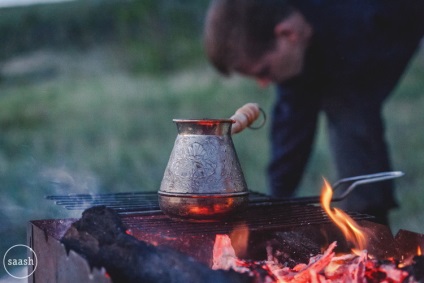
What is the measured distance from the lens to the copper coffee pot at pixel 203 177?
204 centimetres

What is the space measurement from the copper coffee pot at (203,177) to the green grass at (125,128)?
4.85 feet

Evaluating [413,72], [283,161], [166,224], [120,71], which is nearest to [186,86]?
[120,71]

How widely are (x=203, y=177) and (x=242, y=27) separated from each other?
224 centimetres

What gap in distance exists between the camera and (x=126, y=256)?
1728mm

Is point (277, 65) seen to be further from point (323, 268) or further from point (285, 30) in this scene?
point (323, 268)

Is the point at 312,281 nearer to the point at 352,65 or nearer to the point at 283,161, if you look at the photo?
the point at 352,65

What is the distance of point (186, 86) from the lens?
446 inches

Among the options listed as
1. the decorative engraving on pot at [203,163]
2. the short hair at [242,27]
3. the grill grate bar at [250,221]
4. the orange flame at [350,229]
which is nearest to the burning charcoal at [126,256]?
the grill grate bar at [250,221]

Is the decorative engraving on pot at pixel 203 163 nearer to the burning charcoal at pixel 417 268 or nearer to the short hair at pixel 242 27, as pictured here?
the burning charcoal at pixel 417 268

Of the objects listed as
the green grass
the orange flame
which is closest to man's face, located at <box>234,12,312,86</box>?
the green grass

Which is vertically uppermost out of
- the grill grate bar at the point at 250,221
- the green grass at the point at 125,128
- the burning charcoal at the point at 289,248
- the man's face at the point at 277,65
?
the green grass at the point at 125,128

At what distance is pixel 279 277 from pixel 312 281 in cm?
10

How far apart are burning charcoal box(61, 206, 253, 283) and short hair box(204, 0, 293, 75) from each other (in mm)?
2392

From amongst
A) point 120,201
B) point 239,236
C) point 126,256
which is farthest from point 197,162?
point 120,201
